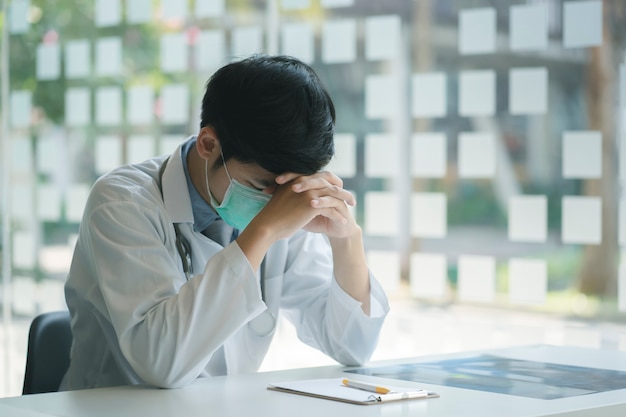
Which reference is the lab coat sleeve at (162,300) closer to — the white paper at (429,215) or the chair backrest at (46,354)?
the chair backrest at (46,354)

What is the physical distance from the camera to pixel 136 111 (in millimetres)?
4430

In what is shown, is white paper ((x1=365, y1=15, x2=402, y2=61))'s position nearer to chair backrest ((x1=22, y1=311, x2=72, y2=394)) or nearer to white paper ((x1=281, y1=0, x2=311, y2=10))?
white paper ((x1=281, y1=0, x2=311, y2=10))

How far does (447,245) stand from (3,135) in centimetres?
260

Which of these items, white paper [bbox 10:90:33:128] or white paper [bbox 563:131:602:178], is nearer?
white paper [bbox 563:131:602:178]

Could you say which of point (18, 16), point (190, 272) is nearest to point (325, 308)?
point (190, 272)

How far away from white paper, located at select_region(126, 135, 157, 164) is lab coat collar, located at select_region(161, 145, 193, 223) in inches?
97.5

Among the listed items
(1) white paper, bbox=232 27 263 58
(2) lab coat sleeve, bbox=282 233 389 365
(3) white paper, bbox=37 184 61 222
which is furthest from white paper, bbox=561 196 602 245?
(3) white paper, bbox=37 184 61 222

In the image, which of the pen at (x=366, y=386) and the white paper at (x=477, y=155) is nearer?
the pen at (x=366, y=386)

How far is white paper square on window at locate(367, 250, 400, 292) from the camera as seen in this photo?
12.0ft

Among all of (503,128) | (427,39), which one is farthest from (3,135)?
(503,128)

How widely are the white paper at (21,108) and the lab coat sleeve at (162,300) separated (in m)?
3.18

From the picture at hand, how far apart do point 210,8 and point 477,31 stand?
1.37m

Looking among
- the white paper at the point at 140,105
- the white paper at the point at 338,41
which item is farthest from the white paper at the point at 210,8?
the white paper at the point at 338,41

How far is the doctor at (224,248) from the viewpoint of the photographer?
5.55 ft
